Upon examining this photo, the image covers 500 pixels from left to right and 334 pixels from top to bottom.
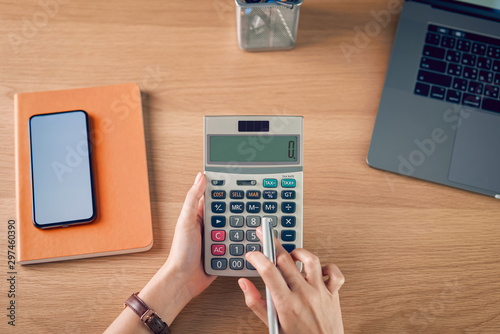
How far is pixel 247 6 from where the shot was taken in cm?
56

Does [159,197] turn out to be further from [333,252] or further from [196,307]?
[333,252]

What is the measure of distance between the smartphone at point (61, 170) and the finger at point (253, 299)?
9.3 inches

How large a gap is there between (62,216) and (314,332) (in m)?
0.37

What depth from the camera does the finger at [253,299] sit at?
498mm

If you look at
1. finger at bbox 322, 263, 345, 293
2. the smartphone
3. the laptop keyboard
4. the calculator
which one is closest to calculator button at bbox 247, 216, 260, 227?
the calculator

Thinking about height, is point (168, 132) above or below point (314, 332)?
above

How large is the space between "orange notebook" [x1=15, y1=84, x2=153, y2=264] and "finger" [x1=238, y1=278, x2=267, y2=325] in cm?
15

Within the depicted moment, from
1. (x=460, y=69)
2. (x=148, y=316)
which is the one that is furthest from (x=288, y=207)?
(x=460, y=69)

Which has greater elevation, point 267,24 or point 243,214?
point 267,24

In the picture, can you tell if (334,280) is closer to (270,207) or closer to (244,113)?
(270,207)

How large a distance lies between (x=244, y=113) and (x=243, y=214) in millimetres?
168

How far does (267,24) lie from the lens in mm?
602

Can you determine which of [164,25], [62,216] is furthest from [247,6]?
[62,216]

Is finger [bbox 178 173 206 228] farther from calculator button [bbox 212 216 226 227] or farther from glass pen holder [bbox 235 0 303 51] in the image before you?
glass pen holder [bbox 235 0 303 51]
